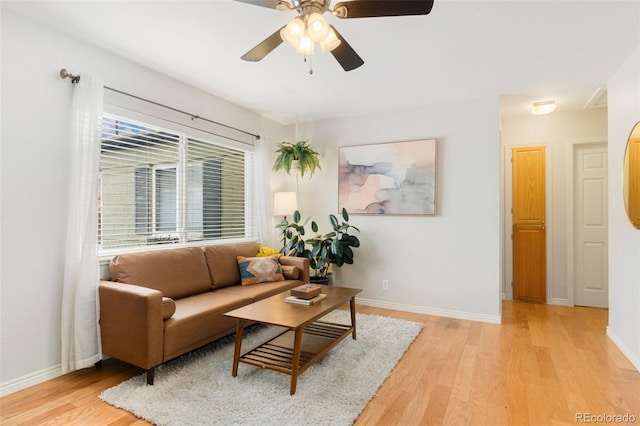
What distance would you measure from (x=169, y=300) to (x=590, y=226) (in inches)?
191

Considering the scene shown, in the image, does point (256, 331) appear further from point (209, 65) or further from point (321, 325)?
point (209, 65)

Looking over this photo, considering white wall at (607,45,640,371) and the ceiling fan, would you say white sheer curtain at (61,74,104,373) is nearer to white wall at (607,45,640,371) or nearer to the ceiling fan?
the ceiling fan

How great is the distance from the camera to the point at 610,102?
317cm

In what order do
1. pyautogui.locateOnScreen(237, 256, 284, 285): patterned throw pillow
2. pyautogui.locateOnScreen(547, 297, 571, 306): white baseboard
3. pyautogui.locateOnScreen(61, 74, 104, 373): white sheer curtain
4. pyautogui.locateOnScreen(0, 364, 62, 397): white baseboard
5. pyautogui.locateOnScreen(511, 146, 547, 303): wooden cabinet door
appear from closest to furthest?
pyautogui.locateOnScreen(0, 364, 62, 397): white baseboard → pyautogui.locateOnScreen(61, 74, 104, 373): white sheer curtain → pyautogui.locateOnScreen(237, 256, 284, 285): patterned throw pillow → pyautogui.locateOnScreen(547, 297, 571, 306): white baseboard → pyautogui.locateOnScreen(511, 146, 547, 303): wooden cabinet door

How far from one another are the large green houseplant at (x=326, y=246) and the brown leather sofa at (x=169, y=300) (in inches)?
22.4

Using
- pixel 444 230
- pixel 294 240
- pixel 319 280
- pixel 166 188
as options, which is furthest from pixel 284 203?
pixel 444 230

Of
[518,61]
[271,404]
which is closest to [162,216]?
[271,404]

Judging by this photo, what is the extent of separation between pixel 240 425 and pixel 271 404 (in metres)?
0.24

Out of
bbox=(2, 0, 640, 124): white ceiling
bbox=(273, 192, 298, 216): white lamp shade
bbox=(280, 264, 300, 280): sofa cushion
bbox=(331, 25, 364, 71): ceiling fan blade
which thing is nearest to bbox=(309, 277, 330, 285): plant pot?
bbox=(280, 264, 300, 280): sofa cushion

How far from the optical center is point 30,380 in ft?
7.46

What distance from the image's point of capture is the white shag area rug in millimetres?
1916

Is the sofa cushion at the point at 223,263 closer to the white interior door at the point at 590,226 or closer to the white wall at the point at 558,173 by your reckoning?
the white wall at the point at 558,173

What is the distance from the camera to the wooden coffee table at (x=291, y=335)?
2.18 metres

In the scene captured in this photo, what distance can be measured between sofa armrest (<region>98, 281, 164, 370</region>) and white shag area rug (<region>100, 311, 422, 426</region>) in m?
0.21
